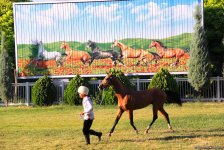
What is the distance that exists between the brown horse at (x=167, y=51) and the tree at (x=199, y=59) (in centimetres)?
185

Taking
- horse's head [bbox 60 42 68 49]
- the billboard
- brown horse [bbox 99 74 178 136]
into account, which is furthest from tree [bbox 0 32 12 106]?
brown horse [bbox 99 74 178 136]

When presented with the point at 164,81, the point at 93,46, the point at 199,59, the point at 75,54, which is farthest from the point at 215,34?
the point at 75,54

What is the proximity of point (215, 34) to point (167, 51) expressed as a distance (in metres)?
4.60

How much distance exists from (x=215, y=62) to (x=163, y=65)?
458 centimetres

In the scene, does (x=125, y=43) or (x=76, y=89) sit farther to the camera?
(x=125, y=43)

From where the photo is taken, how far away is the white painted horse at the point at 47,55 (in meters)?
29.5

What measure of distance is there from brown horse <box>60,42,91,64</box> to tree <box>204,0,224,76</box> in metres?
8.20

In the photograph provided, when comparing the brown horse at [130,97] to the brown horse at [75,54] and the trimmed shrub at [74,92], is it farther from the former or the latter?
the brown horse at [75,54]

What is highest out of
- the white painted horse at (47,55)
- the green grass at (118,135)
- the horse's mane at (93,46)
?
the horse's mane at (93,46)

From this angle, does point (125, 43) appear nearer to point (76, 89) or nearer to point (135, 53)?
point (135, 53)

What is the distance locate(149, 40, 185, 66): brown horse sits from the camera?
28.3 meters

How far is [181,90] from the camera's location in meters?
28.0

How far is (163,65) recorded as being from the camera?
28.5m

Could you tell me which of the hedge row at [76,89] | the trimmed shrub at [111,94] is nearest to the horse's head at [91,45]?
the hedge row at [76,89]
